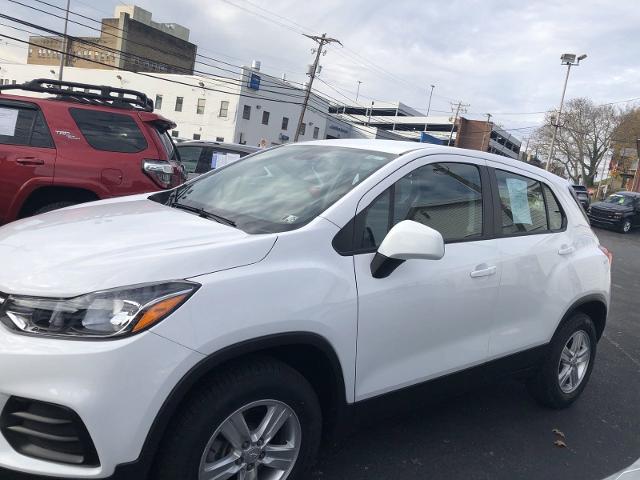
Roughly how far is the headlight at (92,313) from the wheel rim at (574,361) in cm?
305

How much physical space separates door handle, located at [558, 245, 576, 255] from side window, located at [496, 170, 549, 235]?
0.17 metres

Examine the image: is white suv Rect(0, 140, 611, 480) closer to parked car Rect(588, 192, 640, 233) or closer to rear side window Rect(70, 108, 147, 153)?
rear side window Rect(70, 108, 147, 153)

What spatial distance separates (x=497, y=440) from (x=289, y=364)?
5.87ft

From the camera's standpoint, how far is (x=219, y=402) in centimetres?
213

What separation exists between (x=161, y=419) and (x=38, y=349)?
49 centimetres

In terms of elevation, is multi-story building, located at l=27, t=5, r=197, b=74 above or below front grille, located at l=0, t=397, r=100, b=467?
above

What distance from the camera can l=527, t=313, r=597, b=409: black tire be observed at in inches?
151

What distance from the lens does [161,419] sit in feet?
6.52

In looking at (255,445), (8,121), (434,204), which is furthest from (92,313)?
(8,121)

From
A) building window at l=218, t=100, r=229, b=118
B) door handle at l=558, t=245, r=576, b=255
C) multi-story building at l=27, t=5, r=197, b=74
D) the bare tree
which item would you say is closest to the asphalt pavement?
door handle at l=558, t=245, r=576, b=255

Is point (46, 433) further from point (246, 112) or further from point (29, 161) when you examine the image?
point (246, 112)

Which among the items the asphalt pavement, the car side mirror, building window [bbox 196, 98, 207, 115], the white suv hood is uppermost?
building window [bbox 196, 98, 207, 115]

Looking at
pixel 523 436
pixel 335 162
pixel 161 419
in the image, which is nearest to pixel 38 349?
pixel 161 419

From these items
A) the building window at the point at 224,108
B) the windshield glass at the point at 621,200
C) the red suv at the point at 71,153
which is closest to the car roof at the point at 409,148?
the red suv at the point at 71,153
